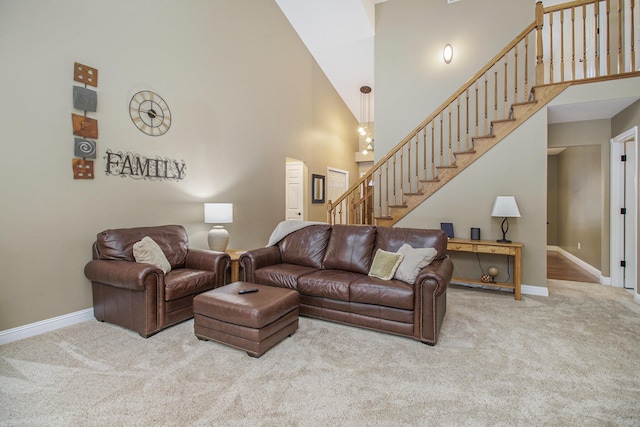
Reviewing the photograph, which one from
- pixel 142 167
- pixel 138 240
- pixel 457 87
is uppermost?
pixel 457 87

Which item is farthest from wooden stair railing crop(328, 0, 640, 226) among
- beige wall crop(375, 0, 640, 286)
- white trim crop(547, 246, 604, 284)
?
white trim crop(547, 246, 604, 284)

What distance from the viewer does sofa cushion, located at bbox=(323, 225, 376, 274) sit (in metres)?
3.34

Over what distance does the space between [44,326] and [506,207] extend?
4977 millimetres

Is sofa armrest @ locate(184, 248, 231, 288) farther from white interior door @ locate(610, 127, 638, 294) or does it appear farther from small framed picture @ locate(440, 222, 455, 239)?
white interior door @ locate(610, 127, 638, 294)

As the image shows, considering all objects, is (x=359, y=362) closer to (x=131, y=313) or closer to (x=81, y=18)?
(x=131, y=313)

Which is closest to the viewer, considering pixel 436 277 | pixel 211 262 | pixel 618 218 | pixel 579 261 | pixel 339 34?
pixel 436 277

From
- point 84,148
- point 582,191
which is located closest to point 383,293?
point 84,148

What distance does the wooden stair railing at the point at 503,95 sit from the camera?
3945 mm

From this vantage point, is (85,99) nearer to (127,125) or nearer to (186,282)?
(127,125)

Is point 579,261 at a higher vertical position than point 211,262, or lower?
lower

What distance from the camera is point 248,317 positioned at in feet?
7.61

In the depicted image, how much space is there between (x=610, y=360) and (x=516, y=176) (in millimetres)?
2423

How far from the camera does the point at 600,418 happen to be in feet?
5.57

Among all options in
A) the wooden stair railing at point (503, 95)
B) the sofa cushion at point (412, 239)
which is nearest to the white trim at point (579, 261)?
the wooden stair railing at point (503, 95)
